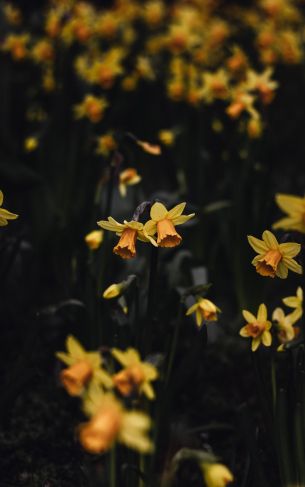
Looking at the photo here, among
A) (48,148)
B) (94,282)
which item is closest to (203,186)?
(48,148)

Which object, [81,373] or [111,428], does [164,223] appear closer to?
[81,373]

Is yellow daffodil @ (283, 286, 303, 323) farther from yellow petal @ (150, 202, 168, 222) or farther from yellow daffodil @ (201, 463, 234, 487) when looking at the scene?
yellow daffodil @ (201, 463, 234, 487)

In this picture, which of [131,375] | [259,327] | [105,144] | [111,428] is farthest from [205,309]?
[105,144]

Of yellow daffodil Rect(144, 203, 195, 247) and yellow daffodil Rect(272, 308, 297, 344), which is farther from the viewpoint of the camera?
yellow daffodil Rect(272, 308, 297, 344)

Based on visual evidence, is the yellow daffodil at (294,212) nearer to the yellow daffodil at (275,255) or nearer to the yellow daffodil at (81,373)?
the yellow daffodil at (275,255)

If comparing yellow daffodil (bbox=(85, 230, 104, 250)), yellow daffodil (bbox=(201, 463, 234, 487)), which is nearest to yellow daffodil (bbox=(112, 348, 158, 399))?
yellow daffodil (bbox=(201, 463, 234, 487))

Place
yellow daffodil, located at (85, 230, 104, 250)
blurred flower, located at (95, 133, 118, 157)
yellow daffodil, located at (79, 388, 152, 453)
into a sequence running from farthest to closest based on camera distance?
1. blurred flower, located at (95, 133, 118, 157)
2. yellow daffodil, located at (85, 230, 104, 250)
3. yellow daffodil, located at (79, 388, 152, 453)
